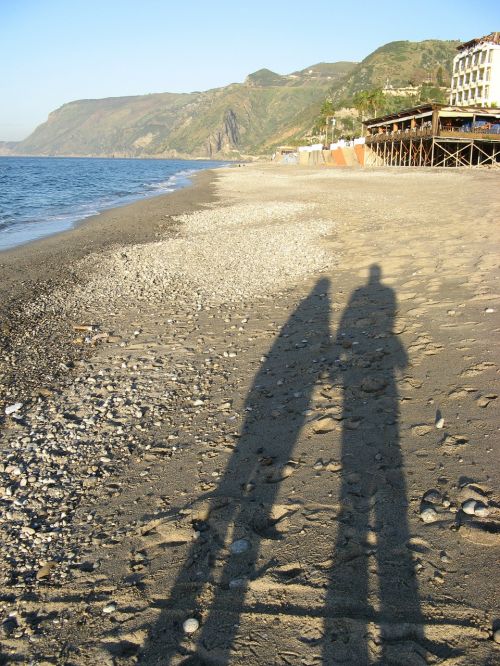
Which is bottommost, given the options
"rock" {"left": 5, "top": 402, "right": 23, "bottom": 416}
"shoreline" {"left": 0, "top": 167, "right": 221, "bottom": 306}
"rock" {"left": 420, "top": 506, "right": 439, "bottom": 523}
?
"rock" {"left": 5, "top": 402, "right": 23, "bottom": 416}

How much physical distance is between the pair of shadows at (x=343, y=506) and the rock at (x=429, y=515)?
0.14m

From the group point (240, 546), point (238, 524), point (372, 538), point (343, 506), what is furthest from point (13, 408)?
point (372, 538)

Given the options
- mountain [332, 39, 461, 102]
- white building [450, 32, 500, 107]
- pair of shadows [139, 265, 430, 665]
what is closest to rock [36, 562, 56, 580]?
pair of shadows [139, 265, 430, 665]

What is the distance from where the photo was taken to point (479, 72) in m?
70.8

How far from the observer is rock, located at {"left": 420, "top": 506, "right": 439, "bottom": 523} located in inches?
117

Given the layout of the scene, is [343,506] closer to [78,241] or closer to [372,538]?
[372,538]

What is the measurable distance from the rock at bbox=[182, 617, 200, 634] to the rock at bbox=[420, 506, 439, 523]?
1499mm

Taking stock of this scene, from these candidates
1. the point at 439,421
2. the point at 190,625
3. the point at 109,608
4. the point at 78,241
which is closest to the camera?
the point at 190,625

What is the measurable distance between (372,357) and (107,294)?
607 cm

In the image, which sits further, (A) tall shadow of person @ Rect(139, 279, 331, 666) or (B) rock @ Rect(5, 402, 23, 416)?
(B) rock @ Rect(5, 402, 23, 416)

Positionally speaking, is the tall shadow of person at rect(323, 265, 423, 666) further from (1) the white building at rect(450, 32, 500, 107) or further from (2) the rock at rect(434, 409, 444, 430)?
(1) the white building at rect(450, 32, 500, 107)

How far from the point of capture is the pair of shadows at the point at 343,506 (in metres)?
2.41

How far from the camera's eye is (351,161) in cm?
5944

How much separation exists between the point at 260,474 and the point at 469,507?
4.97 ft
